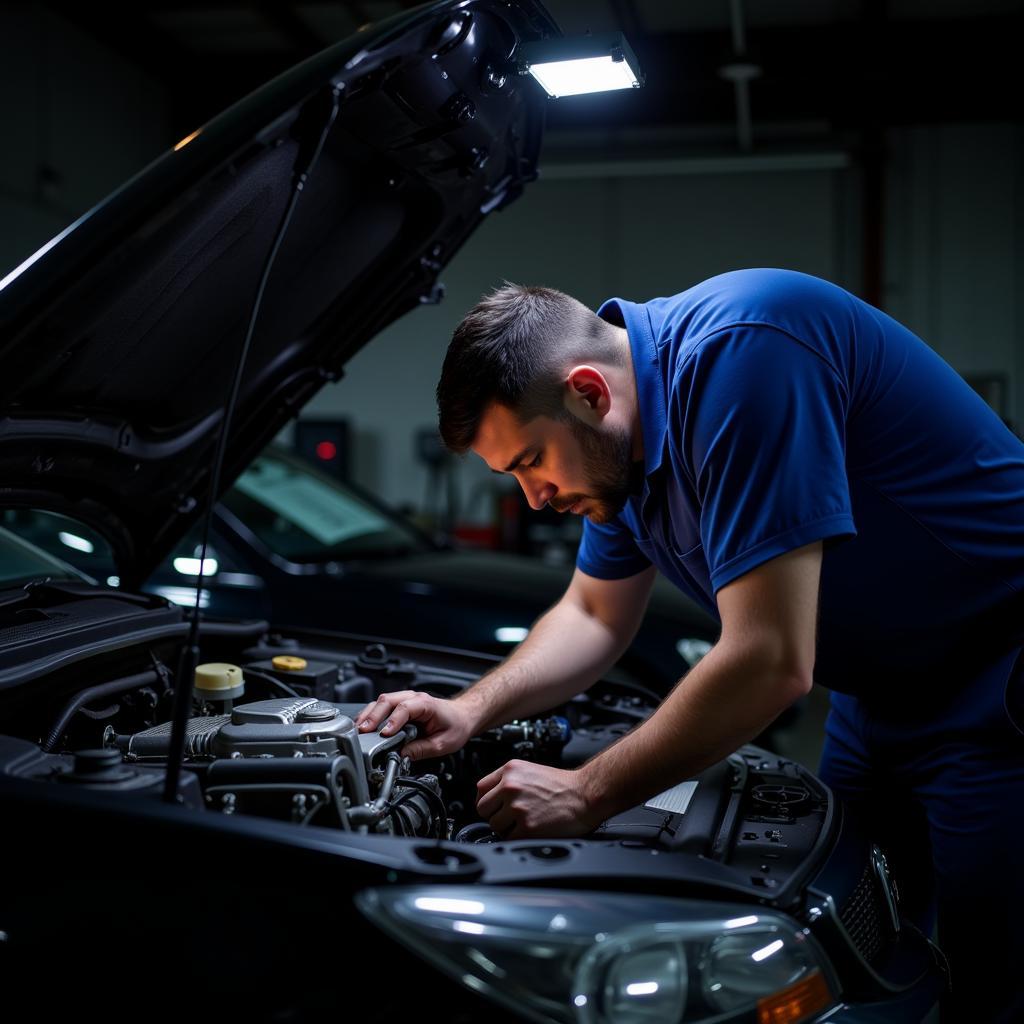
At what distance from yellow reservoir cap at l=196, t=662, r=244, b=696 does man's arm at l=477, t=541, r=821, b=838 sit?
58 centimetres

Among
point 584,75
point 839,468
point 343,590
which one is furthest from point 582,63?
point 343,590

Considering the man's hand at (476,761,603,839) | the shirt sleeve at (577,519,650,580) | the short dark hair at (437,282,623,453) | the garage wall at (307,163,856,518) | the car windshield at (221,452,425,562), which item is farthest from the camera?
the garage wall at (307,163,856,518)

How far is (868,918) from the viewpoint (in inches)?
53.6

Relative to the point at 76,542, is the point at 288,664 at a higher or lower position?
lower

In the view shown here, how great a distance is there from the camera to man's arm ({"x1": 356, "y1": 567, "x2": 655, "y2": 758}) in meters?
1.70

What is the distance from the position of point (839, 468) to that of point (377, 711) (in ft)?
2.68

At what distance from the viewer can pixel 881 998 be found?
4.07 feet

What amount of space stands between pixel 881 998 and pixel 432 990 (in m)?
0.60

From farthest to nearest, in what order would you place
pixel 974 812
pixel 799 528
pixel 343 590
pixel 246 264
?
pixel 343 590 < pixel 246 264 < pixel 974 812 < pixel 799 528

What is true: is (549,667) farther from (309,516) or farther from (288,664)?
(309,516)

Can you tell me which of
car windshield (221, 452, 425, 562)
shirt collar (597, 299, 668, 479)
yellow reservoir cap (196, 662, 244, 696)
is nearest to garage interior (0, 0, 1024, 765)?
car windshield (221, 452, 425, 562)

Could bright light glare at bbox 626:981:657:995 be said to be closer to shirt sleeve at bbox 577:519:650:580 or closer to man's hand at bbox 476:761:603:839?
man's hand at bbox 476:761:603:839

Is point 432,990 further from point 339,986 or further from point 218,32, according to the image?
point 218,32

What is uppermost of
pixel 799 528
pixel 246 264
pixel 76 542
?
pixel 246 264
